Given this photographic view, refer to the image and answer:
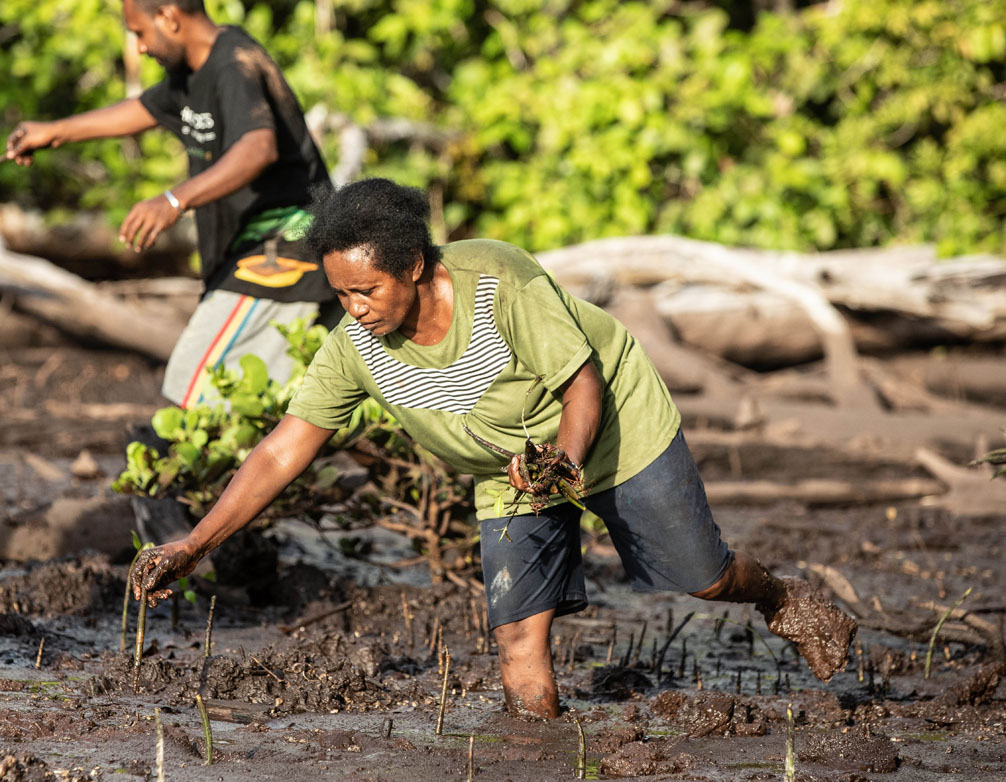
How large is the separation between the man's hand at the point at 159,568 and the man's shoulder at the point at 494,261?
1.02 metres

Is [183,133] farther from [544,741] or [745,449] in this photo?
[745,449]

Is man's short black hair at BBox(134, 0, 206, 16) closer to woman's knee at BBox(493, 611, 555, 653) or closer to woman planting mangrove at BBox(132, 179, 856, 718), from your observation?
woman planting mangrove at BBox(132, 179, 856, 718)

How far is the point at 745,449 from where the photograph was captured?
24.6 ft

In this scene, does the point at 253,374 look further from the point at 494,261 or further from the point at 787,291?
the point at 787,291

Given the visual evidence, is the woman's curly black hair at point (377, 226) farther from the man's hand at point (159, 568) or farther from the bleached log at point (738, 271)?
the bleached log at point (738, 271)

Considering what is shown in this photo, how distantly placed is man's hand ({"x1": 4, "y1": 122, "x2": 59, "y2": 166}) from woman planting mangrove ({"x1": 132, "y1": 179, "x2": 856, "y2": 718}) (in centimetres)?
204

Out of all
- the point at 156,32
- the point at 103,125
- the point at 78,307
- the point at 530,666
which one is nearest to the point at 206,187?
the point at 156,32

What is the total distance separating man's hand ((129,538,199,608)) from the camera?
9.85 ft

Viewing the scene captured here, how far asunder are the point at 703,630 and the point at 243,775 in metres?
2.26

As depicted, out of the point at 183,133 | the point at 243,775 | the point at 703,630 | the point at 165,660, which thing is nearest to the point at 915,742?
the point at 703,630

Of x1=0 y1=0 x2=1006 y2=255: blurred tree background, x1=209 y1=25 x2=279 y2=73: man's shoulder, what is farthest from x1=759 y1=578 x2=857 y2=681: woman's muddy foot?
x1=0 y1=0 x2=1006 y2=255: blurred tree background

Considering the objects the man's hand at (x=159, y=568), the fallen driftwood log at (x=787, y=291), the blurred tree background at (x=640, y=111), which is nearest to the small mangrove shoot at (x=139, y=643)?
the man's hand at (x=159, y=568)

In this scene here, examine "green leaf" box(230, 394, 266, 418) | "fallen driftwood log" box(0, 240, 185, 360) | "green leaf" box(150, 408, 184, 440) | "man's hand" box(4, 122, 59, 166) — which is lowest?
"fallen driftwood log" box(0, 240, 185, 360)

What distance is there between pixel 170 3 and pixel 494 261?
200 cm
